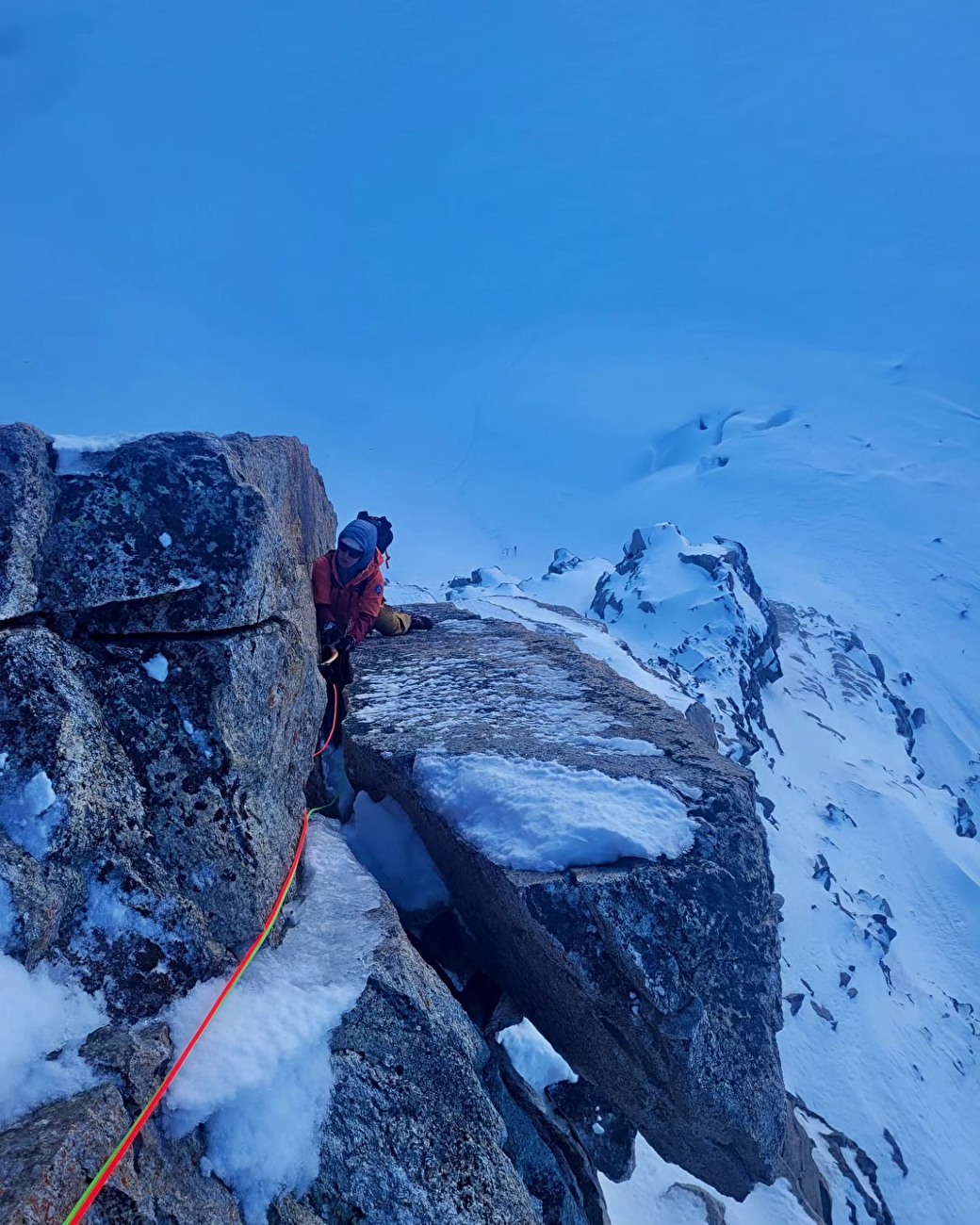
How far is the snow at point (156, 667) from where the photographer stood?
13.4 feet

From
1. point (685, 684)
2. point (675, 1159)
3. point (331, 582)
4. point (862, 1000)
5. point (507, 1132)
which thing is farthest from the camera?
point (685, 684)

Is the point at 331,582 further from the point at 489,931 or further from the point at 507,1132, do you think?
the point at 507,1132

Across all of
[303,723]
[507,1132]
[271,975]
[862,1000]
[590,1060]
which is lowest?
[862,1000]

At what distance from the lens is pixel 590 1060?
544 cm

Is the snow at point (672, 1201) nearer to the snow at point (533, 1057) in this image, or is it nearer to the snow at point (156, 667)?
the snow at point (533, 1057)

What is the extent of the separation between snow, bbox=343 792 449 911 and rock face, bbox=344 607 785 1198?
162 millimetres

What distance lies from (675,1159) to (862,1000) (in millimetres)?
15160

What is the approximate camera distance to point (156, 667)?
13.5 ft

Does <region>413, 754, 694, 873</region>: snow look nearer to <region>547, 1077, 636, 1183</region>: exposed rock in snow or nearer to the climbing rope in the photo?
the climbing rope

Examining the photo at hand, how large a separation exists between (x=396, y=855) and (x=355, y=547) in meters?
2.90

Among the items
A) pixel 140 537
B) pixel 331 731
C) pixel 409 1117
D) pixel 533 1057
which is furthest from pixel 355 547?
pixel 533 1057

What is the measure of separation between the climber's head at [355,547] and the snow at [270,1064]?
3.58 m

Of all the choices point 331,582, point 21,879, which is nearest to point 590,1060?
point 21,879

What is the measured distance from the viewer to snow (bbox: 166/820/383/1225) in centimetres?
337
